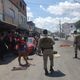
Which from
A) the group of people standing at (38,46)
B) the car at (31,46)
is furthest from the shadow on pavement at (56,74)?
the car at (31,46)

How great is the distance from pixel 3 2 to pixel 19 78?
26.9m

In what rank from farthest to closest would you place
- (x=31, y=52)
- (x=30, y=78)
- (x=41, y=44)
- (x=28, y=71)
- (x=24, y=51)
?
(x=31, y=52) < (x=24, y=51) < (x=28, y=71) < (x=41, y=44) < (x=30, y=78)

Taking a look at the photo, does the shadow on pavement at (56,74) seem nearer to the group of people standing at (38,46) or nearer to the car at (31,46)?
the group of people standing at (38,46)

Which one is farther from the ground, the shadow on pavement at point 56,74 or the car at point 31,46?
the car at point 31,46

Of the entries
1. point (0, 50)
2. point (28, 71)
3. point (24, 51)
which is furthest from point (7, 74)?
point (0, 50)

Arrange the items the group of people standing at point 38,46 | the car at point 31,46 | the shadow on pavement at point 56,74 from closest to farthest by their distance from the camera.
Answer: the shadow on pavement at point 56,74
the group of people standing at point 38,46
the car at point 31,46

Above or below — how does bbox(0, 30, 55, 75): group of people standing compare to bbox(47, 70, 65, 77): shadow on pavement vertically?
above

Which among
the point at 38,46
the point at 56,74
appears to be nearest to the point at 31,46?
the point at 38,46

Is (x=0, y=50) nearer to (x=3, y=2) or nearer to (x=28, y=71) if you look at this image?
(x=28, y=71)

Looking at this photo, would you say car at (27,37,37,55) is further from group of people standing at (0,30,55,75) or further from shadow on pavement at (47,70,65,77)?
shadow on pavement at (47,70,65,77)

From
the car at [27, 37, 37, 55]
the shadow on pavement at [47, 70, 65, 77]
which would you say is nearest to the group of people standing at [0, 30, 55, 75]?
the shadow on pavement at [47, 70, 65, 77]

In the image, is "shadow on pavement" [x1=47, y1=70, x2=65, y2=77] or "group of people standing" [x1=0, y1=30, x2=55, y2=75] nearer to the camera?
"shadow on pavement" [x1=47, y1=70, x2=65, y2=77]

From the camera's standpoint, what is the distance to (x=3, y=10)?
127 ft

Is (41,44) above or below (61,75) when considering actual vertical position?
above
